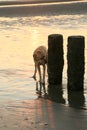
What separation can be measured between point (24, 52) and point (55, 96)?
5.54m

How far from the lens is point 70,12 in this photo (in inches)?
1387

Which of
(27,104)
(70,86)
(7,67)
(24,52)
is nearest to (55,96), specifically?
(70,86)

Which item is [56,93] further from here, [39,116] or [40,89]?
[39,116]

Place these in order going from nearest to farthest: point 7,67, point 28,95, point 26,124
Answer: point 26,124
point 28,95
point 7,67

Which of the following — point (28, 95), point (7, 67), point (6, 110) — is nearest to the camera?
point (6, 110)

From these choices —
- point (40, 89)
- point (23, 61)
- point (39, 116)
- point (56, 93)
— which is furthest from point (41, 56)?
point (39, 116)

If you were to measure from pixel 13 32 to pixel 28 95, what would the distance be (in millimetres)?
11796

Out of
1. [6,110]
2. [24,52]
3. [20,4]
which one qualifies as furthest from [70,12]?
[6,110]

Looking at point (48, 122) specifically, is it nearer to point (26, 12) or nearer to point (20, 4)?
point (26, 12)

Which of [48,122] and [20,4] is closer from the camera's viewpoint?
[48,122]

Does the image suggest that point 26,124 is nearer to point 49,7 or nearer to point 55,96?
point 55,96

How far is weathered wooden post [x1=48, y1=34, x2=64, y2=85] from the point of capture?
11133 mm

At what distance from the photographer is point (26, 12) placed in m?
35.3

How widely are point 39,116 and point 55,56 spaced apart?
284 cm
